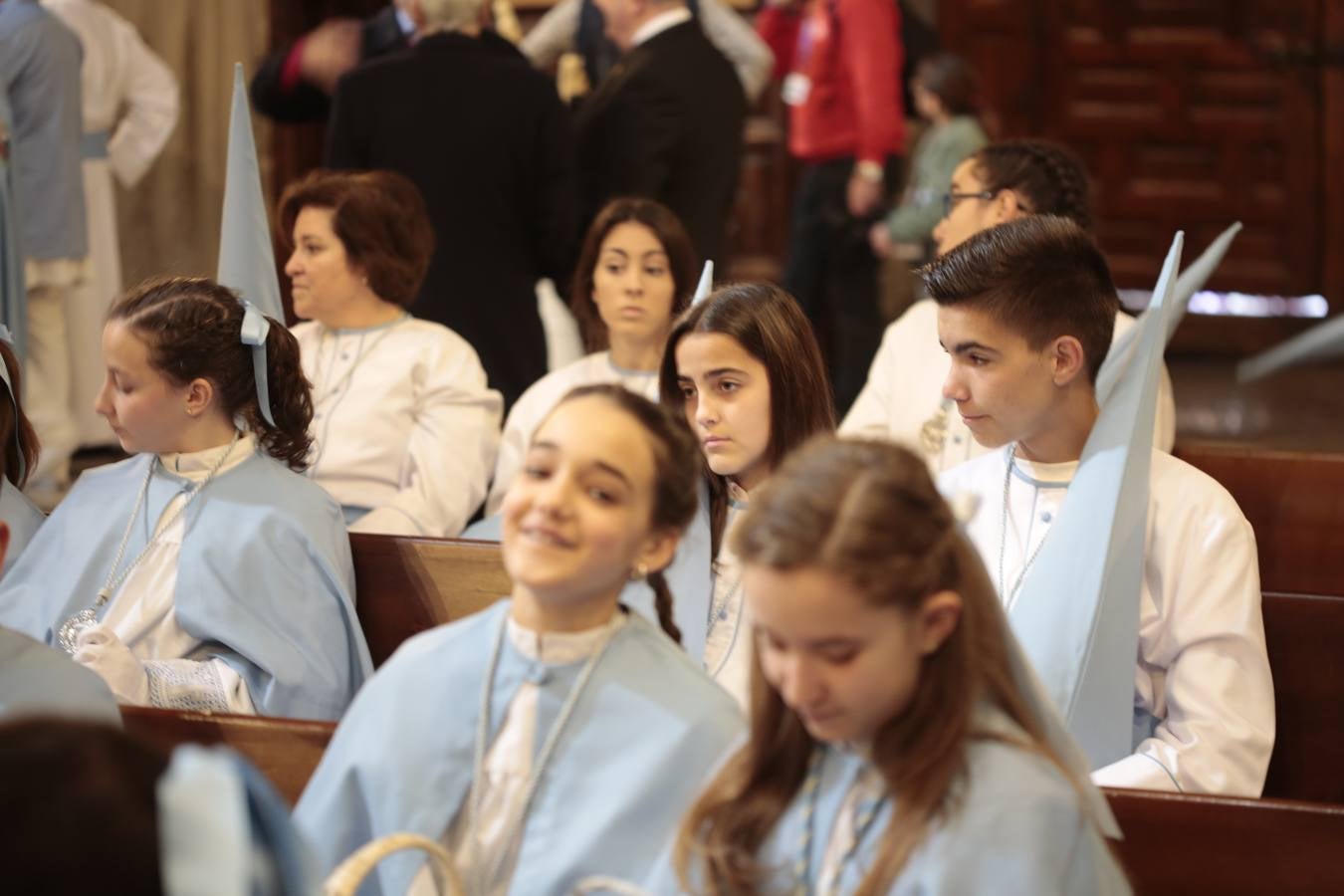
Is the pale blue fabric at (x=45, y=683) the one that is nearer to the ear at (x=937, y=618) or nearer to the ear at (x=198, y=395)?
the ear at (x=198, y=395)

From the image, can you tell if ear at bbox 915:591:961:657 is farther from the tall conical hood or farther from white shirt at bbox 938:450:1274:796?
the tall conical hood

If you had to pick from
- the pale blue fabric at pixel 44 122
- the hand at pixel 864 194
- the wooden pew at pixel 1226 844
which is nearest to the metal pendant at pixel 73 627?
the wooden pew at pixel 1226 844

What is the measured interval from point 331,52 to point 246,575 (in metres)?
3.30

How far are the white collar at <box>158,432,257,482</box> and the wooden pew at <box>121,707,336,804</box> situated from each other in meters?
0.81

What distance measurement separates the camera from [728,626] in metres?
2.97

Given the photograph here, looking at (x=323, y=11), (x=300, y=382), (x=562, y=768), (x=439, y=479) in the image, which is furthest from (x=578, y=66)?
(x=562, y=768)

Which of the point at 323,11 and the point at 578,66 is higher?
the point at 323,11

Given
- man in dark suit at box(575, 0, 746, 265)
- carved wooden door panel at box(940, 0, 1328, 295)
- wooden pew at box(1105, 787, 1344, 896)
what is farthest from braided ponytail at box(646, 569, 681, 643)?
carved wooden door panel at box(940, 0, 1328, 295)

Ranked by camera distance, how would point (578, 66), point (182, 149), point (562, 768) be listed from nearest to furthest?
point (562, 768) < point (578, 66) < point (182, 149)

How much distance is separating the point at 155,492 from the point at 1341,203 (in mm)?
6515

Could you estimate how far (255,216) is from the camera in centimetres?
386

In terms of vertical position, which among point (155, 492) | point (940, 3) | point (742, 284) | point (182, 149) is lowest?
point (155, 492)

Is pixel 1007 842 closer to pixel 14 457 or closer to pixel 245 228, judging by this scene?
pixel 14 457

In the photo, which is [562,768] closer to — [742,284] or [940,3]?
[742,284]
